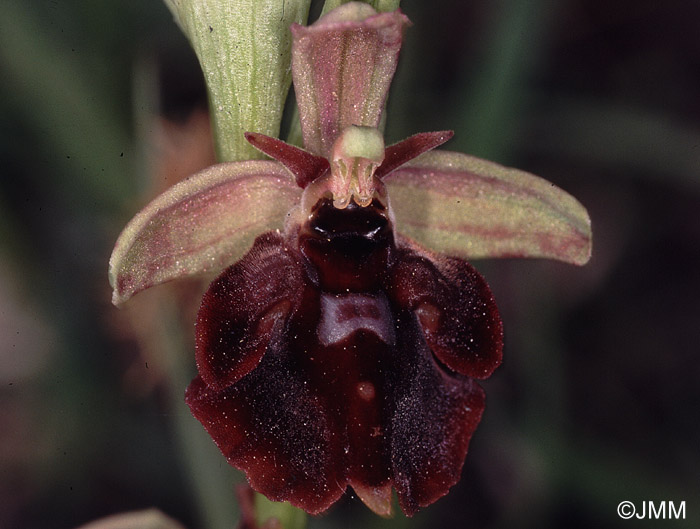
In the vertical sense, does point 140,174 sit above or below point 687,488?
above

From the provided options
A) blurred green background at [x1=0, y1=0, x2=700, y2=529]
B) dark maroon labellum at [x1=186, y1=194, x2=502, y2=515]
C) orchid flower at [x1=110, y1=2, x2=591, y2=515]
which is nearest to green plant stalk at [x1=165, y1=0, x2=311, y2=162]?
orchid flower at [x1=110, y1=2, x2=591, y2=515]

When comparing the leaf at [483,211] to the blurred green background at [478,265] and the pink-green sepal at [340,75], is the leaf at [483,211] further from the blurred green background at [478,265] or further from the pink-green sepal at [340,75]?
the blurred green background at [478,265]

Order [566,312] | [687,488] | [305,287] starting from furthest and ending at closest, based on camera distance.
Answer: [566,312] → [687,488] → [305,287]

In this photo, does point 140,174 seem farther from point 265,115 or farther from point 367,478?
point 367,478

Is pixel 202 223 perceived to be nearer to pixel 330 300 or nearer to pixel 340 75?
pixel 330 300

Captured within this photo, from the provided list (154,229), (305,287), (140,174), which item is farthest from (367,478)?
(140,174)

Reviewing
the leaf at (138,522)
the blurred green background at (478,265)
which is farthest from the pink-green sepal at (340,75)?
the leaf at (138,522)
